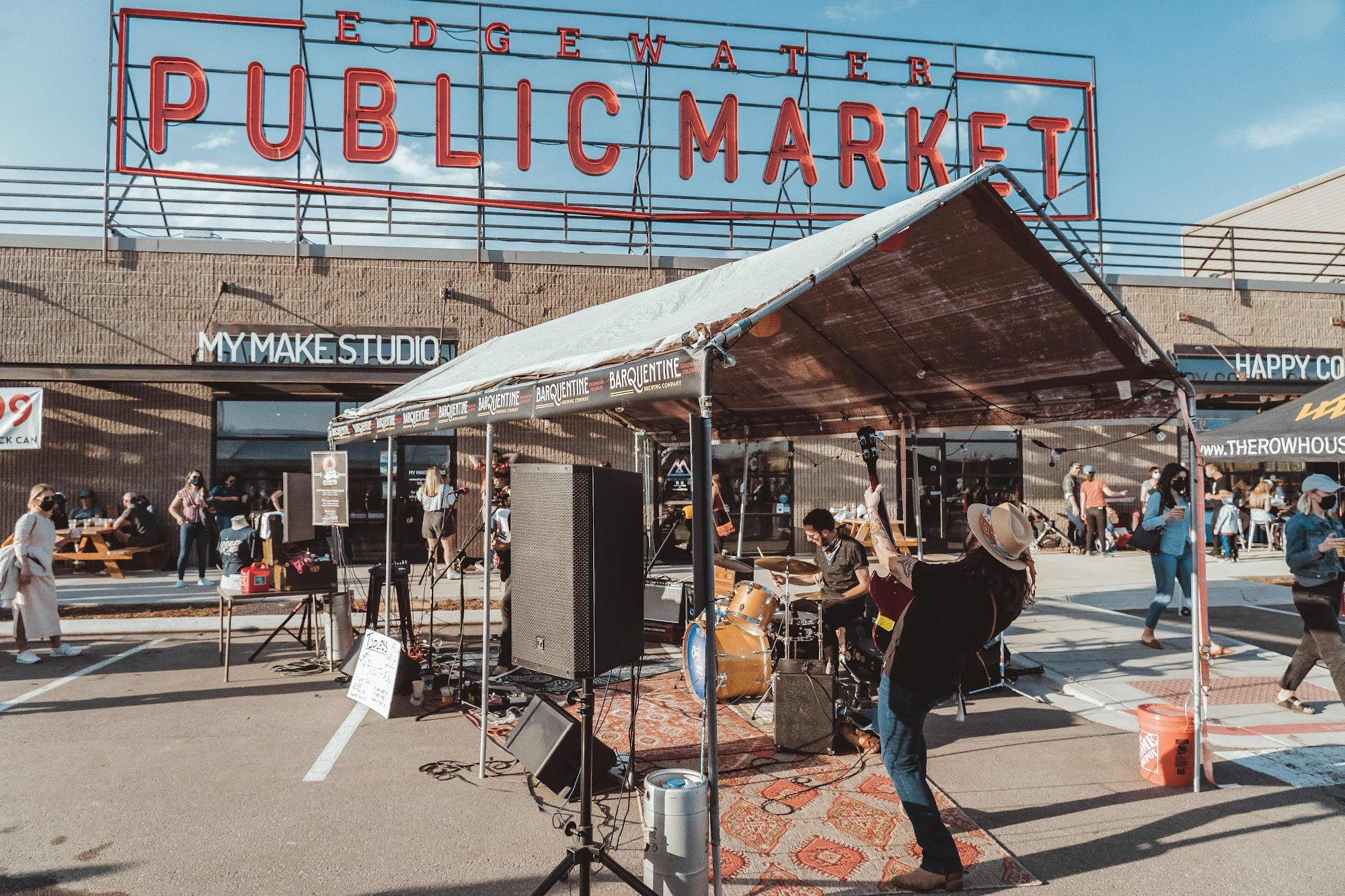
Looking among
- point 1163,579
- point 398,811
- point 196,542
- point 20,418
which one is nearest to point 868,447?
point 1163,579

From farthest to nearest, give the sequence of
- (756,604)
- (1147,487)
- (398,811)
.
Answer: (1147,487), (756,604), (398,811)

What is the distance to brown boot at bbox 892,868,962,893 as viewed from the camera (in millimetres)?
3916

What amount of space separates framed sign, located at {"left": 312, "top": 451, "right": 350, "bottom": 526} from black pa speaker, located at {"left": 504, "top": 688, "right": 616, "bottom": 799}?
372cm

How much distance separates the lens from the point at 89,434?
52.0 feet

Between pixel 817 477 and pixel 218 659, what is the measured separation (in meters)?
12.7

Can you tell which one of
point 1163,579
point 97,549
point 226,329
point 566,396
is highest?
point 226,329

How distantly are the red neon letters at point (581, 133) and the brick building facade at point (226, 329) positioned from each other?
7.09 ft

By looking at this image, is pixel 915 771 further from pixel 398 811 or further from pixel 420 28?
pixel 420 28

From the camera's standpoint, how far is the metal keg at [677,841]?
149 inches

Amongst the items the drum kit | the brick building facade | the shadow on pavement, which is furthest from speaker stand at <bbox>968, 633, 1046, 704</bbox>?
the brick building facade

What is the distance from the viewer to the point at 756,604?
7023 mm

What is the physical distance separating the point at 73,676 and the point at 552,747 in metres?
6.38

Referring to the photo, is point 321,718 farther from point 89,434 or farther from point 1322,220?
point 1322,220

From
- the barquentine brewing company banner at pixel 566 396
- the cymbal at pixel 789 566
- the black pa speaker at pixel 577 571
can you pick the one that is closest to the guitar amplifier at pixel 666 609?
the cymbal at pixel 789 566
